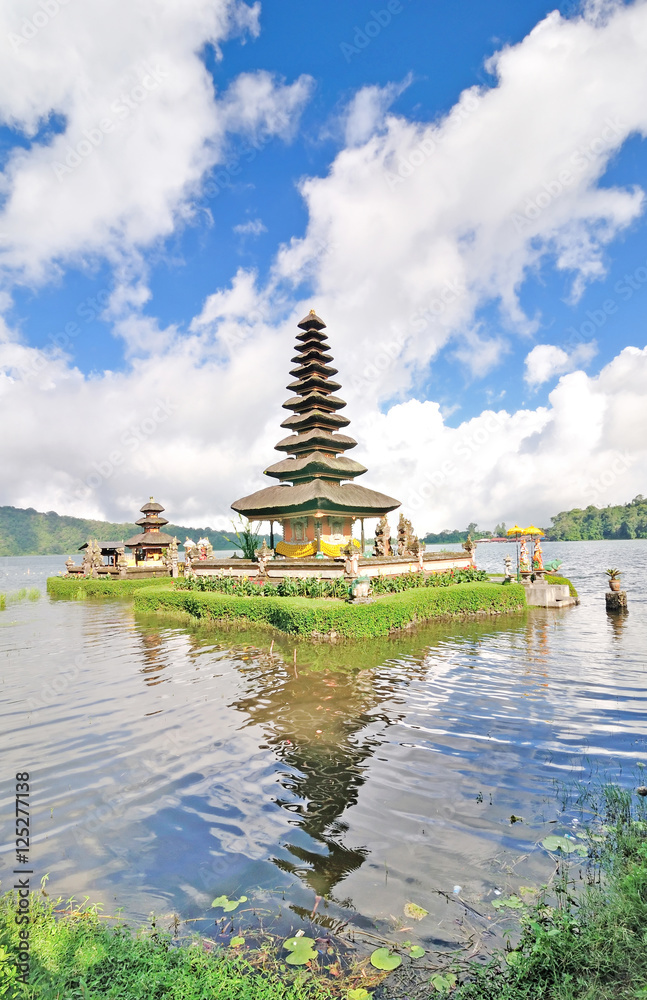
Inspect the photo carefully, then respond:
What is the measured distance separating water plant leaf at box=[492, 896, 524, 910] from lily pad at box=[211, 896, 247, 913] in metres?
2.44

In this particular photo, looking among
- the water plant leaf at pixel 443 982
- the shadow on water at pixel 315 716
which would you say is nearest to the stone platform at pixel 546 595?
the shadow on water at pixel 315 716

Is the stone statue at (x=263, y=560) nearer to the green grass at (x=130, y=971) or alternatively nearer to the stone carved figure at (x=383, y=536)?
the stone carved figure at (x=383, y=536)

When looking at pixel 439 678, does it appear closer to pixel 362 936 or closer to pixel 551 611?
pixel 362 936

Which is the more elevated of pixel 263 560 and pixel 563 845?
pixel 263 560

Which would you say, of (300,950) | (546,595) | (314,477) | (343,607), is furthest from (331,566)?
(300,950)

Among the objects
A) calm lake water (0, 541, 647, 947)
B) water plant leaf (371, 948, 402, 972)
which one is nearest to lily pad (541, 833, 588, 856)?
calm lake water (0, 541, 647, 947)

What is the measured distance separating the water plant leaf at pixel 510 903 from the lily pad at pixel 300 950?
1.75 metres

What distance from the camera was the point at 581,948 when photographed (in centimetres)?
366

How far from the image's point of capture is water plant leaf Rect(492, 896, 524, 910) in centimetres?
443

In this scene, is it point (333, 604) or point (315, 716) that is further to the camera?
point (333, 604)

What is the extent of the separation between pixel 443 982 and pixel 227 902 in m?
2.16

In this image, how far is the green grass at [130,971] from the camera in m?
3.45

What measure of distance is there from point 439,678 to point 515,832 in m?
6.68

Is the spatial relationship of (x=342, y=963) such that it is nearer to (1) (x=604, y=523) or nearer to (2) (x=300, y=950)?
(2) (x=300, y=950)
